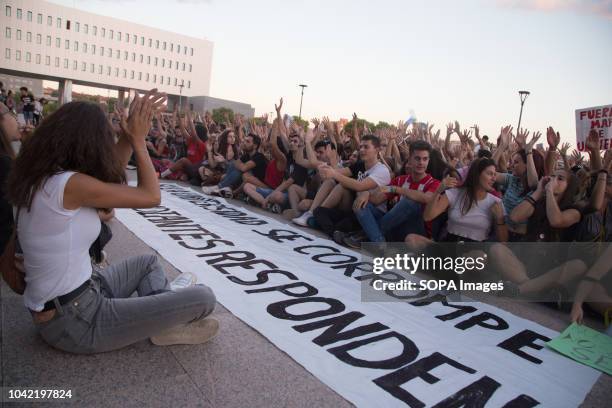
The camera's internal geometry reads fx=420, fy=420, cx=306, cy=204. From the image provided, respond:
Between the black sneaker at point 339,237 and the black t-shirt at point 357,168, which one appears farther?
the black t-shirt at point 357,168

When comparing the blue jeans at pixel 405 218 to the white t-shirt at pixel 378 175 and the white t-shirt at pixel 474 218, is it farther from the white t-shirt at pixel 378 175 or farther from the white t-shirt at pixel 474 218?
the white t-shirt at pixel 474 218

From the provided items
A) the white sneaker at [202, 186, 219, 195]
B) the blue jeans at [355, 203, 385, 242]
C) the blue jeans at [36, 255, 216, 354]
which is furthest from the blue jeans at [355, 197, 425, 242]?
the white sneaker at [202, 186, 219, 195]

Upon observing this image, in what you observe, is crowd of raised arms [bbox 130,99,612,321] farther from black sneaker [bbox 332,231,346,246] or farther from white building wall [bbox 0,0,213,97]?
white building wall [bbox 0,0,213,97]

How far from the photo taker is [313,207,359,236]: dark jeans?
590 cm

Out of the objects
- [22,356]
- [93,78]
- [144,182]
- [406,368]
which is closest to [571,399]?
[406,368]

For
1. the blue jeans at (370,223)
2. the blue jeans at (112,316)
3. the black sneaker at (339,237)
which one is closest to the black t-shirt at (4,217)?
the blue jeans at (112,316)

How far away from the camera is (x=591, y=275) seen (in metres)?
3.63

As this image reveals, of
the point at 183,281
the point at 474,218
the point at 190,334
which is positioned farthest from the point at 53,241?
the point at 474,218

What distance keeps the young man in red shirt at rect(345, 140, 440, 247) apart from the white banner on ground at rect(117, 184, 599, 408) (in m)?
0.66

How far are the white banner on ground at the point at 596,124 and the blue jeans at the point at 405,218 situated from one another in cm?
290

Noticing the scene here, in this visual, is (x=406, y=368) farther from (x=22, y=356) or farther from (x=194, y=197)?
(x=194, y=197)

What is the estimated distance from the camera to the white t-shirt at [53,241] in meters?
2.01

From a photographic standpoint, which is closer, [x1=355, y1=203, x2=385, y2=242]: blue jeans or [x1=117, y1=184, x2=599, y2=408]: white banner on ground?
[x1=117, y1=184, x2=599, y2=408]: white banner on ground

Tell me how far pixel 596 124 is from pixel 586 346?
13.6 feet
